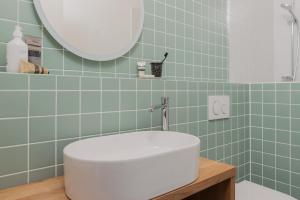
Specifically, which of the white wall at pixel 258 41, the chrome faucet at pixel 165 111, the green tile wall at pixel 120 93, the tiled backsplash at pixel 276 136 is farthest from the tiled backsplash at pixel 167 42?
the tiled backsplash at pixel 276 136

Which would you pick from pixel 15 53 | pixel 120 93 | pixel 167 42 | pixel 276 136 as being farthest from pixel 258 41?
pixel 15 53

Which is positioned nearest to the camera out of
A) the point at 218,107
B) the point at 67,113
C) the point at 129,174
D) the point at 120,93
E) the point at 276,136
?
the point at 129,174

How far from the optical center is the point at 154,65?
3.87 feet

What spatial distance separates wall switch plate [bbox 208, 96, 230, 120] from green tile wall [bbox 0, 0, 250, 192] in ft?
0.13

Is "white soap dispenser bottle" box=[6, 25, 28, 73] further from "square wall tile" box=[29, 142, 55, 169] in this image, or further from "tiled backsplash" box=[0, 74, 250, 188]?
"square wall tile" box=[29, 142, 55, 169]

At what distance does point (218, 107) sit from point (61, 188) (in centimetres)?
107

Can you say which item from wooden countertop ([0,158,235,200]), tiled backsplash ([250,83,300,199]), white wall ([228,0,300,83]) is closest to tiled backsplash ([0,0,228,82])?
white wall ([228,0,300,83])

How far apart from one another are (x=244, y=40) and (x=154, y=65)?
1.00m

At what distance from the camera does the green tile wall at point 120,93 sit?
76cm

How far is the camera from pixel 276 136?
1.58 meters

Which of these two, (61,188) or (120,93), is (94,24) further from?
(61,188)

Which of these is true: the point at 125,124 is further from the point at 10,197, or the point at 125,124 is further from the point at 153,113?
the point at 10,197

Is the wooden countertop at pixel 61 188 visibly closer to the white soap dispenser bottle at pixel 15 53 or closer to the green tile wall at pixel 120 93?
the green tile wall at pixel 120 93

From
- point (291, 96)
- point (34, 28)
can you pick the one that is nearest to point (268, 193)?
point (291, 96)
